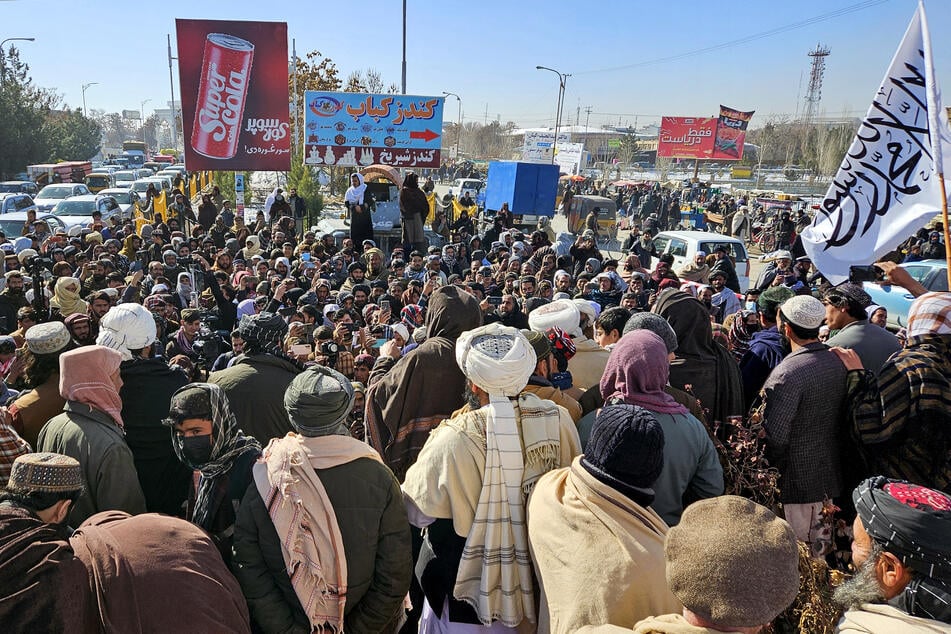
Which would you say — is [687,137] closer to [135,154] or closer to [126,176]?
[126,176]

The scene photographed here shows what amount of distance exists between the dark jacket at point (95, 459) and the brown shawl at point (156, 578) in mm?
797

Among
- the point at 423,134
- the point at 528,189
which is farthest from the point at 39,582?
the point at 423,134

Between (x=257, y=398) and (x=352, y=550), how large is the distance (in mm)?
1373

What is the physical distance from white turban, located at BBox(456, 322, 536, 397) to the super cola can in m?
17.4

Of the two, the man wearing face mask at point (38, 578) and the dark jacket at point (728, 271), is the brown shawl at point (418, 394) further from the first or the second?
the dark jacket at point (728, 271)

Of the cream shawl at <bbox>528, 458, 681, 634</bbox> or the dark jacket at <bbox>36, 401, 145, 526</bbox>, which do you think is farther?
the dark jacket at <bbox>36, 401, 145, 526</bbox>

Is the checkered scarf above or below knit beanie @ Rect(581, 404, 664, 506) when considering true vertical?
above

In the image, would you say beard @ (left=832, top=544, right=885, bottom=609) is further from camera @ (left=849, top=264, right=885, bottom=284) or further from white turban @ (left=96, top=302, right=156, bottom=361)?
camera @ (left=849, top=264, right=885, bottom=284)

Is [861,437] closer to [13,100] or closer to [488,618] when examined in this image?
[488,618]

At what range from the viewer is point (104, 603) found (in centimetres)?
160

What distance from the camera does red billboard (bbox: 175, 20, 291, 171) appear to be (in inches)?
671

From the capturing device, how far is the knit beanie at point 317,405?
220cm

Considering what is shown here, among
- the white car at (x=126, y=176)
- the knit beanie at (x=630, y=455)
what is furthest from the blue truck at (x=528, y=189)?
the white car at (x=126, y=176)

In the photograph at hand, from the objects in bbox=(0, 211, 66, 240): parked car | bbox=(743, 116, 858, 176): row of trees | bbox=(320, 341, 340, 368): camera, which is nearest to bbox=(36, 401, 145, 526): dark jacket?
bbox=(320, 341, 340, 368): camera
